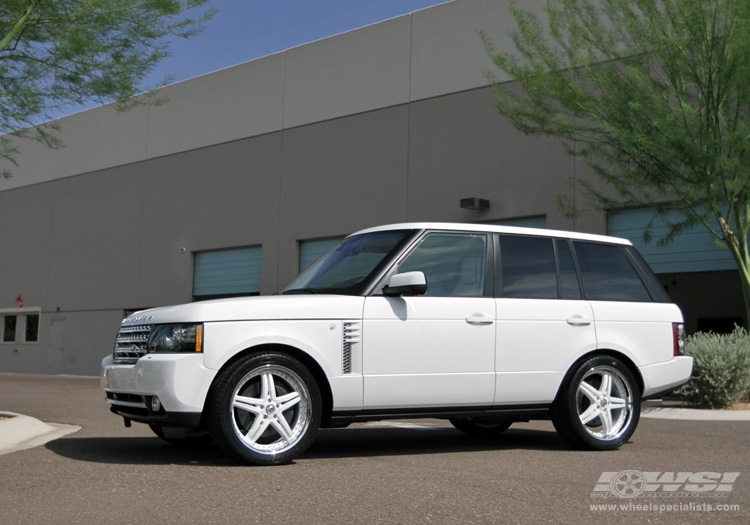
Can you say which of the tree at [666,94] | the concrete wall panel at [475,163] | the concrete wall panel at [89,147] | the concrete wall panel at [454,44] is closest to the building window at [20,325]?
the concrete wall panel at [89,147]

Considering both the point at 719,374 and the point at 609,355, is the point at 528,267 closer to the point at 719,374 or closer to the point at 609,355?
the point at 609,355

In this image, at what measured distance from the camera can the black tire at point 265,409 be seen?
686 cm

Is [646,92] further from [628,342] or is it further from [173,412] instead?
[173,412]

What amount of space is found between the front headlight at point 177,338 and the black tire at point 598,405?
10.5 feet

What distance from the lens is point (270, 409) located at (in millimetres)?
7027

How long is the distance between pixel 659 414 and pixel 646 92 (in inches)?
207

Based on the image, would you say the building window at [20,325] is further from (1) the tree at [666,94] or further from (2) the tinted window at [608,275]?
(2) the tinted window at [608,275]

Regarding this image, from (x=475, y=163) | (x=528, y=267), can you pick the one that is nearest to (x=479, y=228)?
(x=528, y=267)

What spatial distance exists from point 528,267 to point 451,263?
80cm

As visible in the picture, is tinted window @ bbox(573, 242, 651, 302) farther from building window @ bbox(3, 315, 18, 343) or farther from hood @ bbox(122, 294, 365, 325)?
building window @ bbox(3, 315, 18, 343)

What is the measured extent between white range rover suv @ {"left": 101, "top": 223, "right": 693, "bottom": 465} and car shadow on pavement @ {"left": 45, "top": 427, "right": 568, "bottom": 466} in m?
0.26

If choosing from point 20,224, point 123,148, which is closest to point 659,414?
point 123,148

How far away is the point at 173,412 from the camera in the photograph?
22.4 feet

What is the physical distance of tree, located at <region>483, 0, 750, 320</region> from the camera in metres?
14.8
